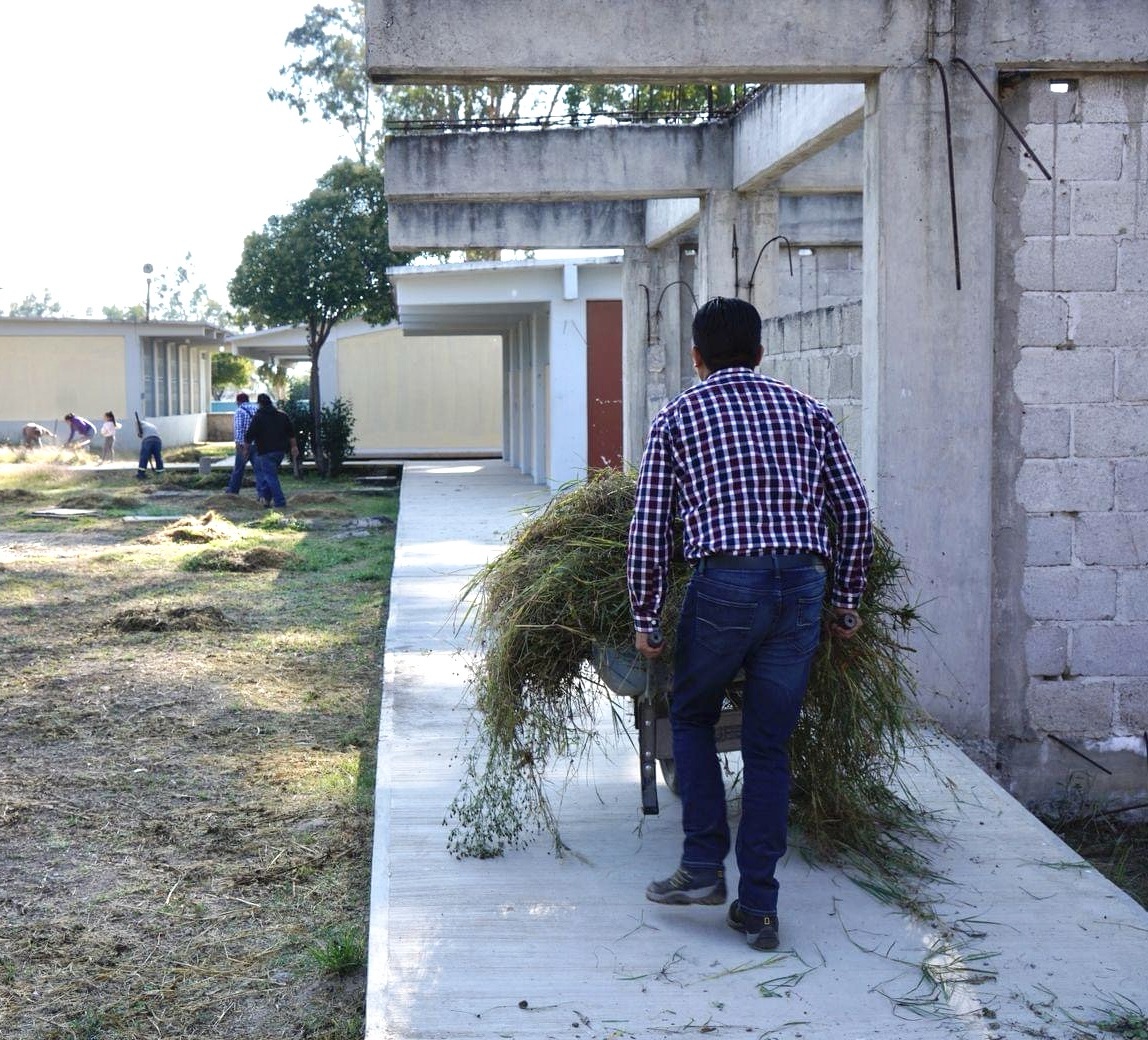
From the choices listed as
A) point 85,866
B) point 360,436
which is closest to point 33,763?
point 85,866

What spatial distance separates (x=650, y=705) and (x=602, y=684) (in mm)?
366

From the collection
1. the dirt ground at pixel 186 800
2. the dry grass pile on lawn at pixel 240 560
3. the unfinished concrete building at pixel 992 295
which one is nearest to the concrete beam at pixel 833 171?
the unfinished concrete building at pixel 992 295

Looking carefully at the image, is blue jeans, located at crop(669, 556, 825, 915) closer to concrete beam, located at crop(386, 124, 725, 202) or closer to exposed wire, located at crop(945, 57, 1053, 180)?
exposed wire, located at crop(945, 57, 1053, 180)

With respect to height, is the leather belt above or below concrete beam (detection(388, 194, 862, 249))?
below

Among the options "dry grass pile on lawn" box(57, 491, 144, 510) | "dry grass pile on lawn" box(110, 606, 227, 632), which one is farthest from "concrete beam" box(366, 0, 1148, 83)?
"dry grass pile on lawn" box(57, 491, 144, 510)

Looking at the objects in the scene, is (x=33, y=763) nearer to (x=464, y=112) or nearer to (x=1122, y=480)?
(x=1122, y=480)

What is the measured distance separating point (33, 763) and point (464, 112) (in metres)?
33.3

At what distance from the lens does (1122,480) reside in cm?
627

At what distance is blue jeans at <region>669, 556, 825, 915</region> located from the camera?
3.91 meters

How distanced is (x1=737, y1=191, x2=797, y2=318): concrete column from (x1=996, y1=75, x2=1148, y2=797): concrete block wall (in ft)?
16.0

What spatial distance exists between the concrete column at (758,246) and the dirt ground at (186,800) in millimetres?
3790

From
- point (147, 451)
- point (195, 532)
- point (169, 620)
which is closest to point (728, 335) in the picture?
point (169, 620)

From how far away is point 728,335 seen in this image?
163 inches

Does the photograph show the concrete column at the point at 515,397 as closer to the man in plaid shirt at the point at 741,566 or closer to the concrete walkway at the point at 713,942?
the concrete walkway at the point at 713,942
